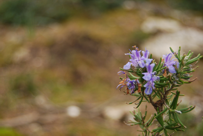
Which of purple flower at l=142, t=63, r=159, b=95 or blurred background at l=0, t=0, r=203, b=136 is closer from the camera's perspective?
purple flower at l=142, t=63, r=159, b=95

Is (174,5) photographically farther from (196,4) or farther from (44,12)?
(44,12)

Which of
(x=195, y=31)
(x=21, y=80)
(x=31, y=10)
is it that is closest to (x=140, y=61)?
(x=21, y=80)

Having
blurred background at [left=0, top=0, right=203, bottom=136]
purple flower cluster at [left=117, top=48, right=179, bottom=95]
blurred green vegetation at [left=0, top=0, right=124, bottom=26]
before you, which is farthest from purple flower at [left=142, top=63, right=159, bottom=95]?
blurred green vegetation at [left=0, top=0, right=124, bottom=26]

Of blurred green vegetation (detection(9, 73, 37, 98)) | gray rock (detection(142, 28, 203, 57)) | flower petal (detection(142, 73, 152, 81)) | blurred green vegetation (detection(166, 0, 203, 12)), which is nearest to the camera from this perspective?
flower petal (detection(142, 73, 152, 81))

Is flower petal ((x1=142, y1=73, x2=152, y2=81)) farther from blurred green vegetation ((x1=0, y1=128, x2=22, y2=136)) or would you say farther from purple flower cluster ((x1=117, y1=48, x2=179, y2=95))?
blurred green vegetation ((x1=0, y1=128, x2=22, y2=136))

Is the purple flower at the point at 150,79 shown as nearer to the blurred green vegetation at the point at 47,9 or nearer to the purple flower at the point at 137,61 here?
the purple flower at the point at 137,61

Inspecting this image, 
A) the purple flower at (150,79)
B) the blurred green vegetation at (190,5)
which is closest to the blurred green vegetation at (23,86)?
the purple flower at (150,79)

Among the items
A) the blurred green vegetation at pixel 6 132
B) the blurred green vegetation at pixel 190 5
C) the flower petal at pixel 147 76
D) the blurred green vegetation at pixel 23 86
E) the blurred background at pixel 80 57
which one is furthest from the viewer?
the blurred green vegetation at pixel 190 5

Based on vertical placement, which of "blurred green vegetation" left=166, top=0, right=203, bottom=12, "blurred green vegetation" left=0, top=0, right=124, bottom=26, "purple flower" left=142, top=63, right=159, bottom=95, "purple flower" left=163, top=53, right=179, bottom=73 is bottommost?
"purple flower" left=142, top=63, right=159, bottom=95
